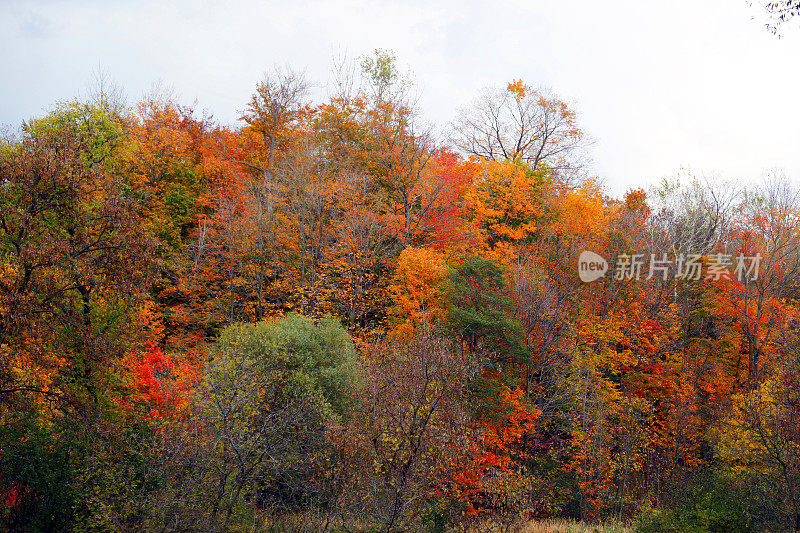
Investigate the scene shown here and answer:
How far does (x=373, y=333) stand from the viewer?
25641 millimetres

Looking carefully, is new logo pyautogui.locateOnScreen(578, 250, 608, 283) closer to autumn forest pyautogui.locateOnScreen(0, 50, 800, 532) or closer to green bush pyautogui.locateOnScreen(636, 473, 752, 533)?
autumn forest pyautogui.locateOnScreen(0, 50, 800, 532)

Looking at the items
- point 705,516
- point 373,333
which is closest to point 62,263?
point 373,333

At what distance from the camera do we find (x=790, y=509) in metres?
15.8

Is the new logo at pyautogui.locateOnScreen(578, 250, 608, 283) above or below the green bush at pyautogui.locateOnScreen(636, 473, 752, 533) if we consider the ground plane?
above

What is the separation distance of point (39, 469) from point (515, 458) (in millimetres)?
18206

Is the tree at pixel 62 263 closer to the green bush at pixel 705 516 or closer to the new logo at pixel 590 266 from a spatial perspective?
the green bush at pixel 705 516

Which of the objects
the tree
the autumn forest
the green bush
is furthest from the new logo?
the tree

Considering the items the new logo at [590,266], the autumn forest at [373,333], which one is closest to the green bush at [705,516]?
the autumn forest at [373,333]

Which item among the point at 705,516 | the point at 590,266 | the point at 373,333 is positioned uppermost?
the point at 590,266

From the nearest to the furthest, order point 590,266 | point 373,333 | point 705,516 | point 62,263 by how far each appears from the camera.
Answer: point 62,263
point 705,516
point 373,333
point 590,266

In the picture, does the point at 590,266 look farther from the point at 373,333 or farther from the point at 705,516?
the point at 705,516

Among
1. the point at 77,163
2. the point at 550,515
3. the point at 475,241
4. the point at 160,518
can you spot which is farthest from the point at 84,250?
the point at 550,515

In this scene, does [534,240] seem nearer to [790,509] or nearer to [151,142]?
[790,509]

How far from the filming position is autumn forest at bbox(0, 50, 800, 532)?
14.7m
